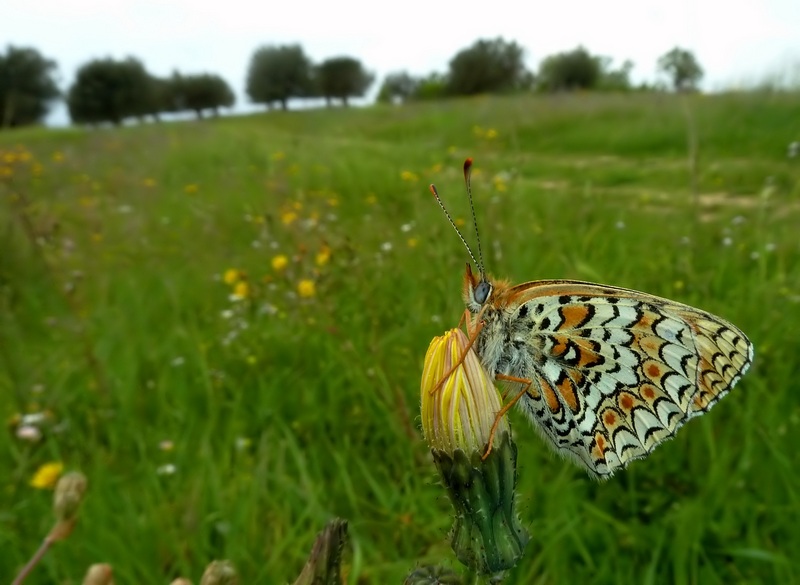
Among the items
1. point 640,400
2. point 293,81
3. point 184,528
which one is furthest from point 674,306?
point 293,81

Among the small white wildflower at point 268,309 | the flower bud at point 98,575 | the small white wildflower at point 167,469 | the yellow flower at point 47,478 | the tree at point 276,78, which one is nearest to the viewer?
the flower bud at point 98,575

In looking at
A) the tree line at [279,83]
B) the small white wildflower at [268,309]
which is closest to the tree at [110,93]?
the tree line at [279,83]

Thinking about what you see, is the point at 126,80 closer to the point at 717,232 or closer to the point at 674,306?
the point at 717,232

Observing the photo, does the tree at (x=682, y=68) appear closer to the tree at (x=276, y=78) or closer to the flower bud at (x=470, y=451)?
the flower bud at (x=470, y=451)

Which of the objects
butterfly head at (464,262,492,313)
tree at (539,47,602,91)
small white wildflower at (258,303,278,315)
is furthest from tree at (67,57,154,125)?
butterfly head at (464,262,492,313)

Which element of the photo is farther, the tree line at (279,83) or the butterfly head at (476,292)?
the tree line at (279,83)

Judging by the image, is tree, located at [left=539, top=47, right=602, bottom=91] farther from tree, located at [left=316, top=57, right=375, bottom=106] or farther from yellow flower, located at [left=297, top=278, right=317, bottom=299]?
yellow flower, located at [left=297, top=278, right=317, bottom=299]
